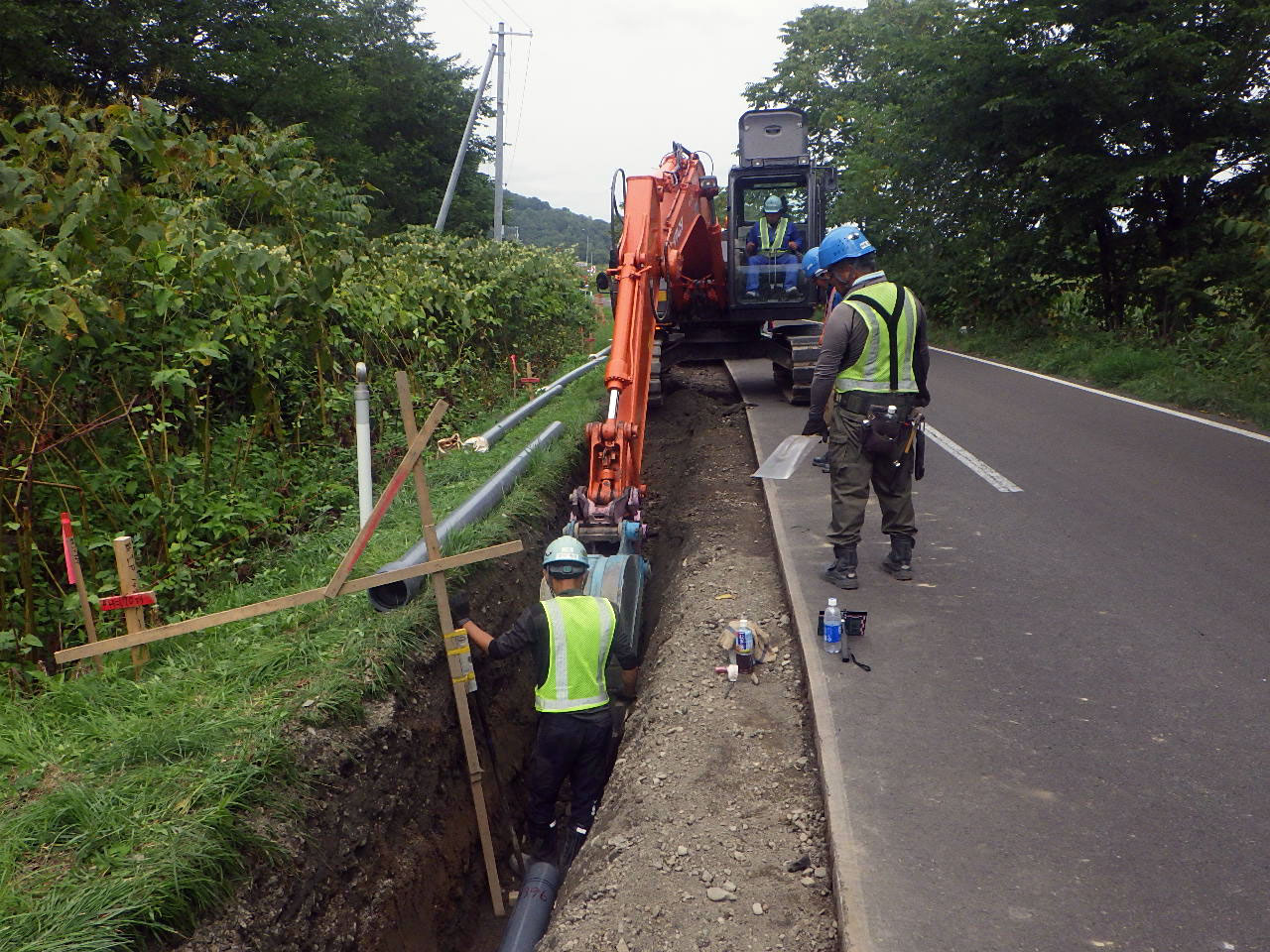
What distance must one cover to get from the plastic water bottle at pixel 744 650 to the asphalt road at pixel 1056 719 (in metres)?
0.40

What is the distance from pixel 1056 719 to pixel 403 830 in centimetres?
317

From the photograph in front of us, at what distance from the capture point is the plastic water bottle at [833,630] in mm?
5166

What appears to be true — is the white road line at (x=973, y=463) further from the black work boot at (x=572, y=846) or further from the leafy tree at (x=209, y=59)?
the leafy tree at (x=209, y=59)

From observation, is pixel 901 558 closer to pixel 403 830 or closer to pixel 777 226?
pixel 403 830

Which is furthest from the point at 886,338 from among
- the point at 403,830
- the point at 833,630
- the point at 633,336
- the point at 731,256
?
the point at 731,256

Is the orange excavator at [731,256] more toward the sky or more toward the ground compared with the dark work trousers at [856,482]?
more toward the sky

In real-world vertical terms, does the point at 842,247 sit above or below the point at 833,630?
above

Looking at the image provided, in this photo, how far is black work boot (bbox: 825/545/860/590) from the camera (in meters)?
6.10

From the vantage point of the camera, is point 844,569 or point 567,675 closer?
point 567,675

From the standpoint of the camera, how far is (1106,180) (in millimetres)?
17000

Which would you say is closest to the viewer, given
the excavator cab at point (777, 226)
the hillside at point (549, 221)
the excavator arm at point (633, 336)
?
the excavator arm at point (633, 336)

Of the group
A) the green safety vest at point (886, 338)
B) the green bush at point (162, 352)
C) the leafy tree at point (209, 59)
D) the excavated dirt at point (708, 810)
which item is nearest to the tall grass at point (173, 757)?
the green bush at point (162, 352)

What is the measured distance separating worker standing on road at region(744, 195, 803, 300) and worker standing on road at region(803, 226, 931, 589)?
6.83 meters

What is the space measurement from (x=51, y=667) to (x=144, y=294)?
7.57ft
